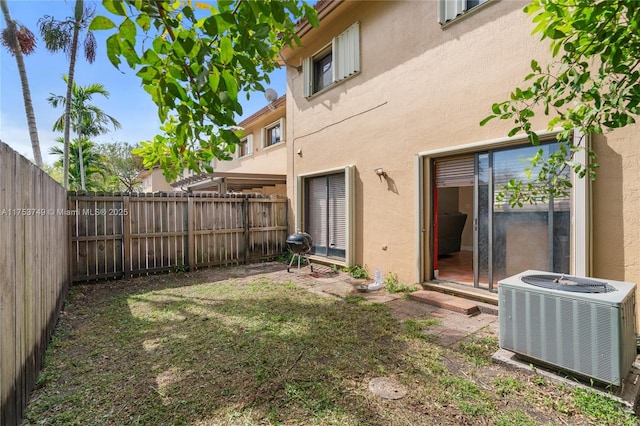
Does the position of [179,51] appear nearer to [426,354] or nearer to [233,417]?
[233,417]

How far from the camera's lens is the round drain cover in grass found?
8.16 ft

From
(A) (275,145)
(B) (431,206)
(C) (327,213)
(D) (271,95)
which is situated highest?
(D) (271,95)

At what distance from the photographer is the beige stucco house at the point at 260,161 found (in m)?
10.8

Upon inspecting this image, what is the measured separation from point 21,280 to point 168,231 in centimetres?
527

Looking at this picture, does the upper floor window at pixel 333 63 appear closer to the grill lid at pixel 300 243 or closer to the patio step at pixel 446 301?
the grill lid at pixel 300 243

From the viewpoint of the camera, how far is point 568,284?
2807 mm

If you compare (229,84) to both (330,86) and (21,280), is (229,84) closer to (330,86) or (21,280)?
(21,280)

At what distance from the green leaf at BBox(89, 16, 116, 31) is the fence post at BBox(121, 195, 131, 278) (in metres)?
6.53

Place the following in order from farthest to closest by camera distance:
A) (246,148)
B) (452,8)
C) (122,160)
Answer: (122,160) < (246,148) < (452,8)

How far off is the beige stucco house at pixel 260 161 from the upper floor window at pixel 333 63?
9.69 ft

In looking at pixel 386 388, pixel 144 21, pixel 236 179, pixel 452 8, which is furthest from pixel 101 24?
pixel 236 179

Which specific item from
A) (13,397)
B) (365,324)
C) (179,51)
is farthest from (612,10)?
(13,397)

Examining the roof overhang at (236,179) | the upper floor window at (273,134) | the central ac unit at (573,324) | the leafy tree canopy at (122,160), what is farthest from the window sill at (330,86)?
the leafy tree canopy at (122,160)

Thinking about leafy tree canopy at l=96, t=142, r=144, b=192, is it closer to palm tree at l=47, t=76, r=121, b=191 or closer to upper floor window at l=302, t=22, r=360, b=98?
palm tree at l=47, t=76, r=121, b=191
